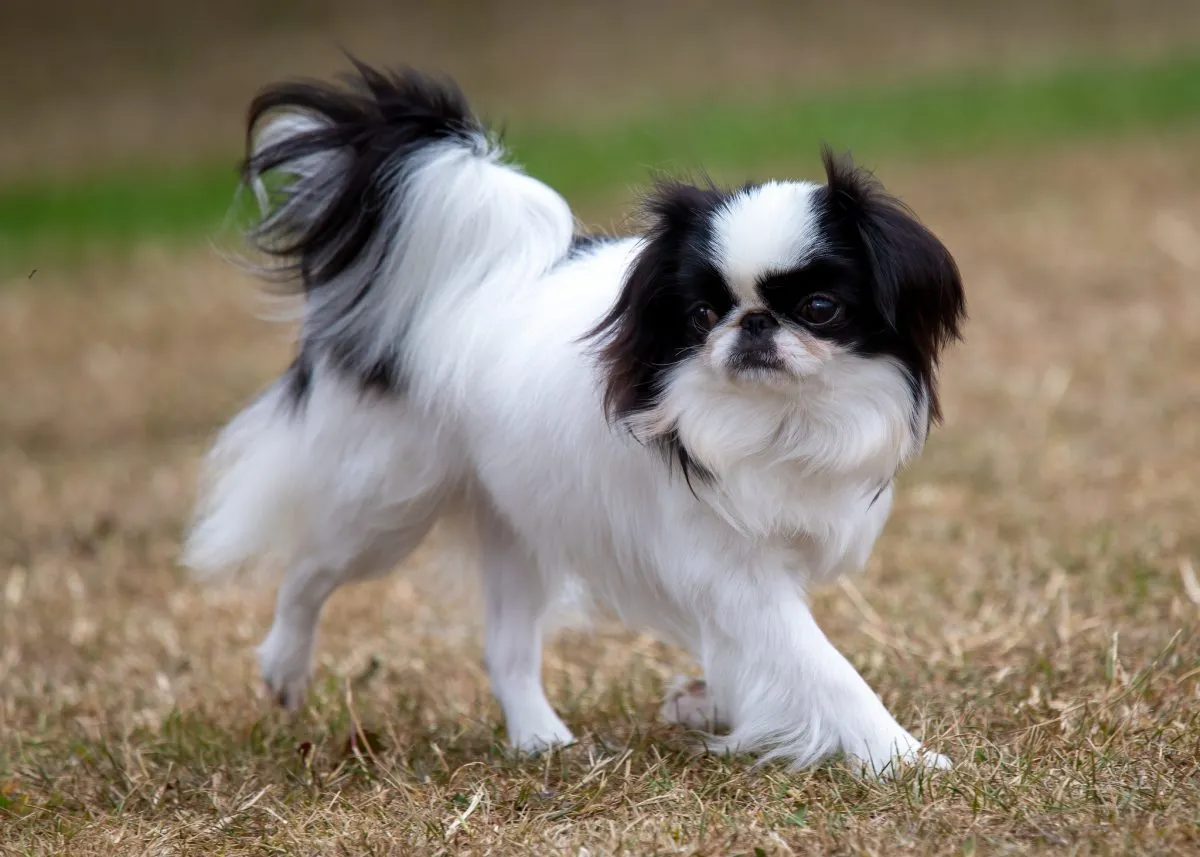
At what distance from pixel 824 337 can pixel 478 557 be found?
1.49 meters

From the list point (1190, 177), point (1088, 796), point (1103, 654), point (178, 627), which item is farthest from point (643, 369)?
point (1190, 177)

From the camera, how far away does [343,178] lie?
4.05 m

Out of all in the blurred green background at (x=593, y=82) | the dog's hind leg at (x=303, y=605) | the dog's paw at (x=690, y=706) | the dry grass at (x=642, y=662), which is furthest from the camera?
the blurred green background at (x=593, y=82)

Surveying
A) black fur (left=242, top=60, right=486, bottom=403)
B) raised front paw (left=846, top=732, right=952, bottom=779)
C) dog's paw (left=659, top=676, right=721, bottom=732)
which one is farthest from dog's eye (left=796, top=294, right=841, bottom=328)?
black fur (left=242, top=60, right=486, bottom=403)

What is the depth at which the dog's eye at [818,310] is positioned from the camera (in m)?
3.27

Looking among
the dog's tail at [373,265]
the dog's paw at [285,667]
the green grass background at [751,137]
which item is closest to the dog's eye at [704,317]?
the dog's tail at [373,265]

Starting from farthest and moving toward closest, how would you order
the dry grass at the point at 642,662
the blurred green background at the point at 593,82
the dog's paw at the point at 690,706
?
the blurred green background at the point at 593,82
the dog's paw at the point at 690,706
the dry grass at the point at 642,662

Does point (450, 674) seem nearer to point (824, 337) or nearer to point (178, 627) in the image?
point (178, 627)

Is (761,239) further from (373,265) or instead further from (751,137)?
(751,137)

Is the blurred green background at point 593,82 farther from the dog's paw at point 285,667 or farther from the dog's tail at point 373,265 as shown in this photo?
the dog's paw at point 285,667

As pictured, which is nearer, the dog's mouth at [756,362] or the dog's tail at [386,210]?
the dog's mouth at [756,362]

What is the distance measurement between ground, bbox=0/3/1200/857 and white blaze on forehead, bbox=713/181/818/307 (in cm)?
103

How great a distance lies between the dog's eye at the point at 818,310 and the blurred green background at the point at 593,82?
7687 mm

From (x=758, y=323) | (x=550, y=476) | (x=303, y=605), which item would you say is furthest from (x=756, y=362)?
(x=303, y=605)
